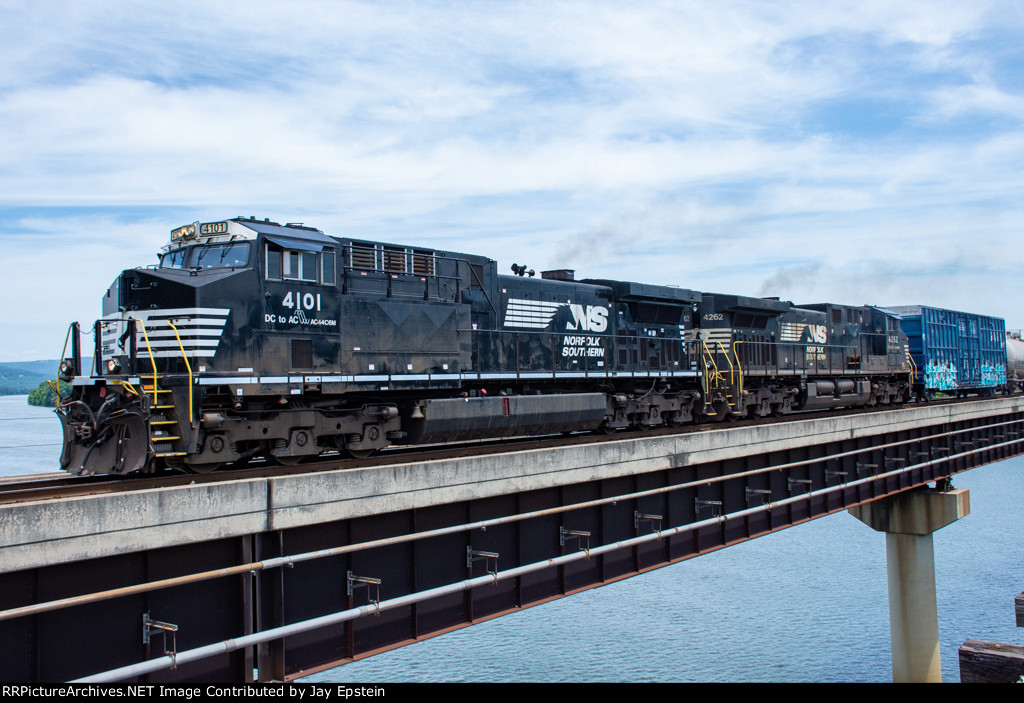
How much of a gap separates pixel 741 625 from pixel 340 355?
2994 cm

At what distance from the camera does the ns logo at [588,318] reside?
17.8 meters

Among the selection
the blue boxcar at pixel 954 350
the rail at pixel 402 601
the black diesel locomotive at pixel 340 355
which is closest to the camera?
the rail at pixel 402 601

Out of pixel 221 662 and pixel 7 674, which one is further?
pixel 221 662

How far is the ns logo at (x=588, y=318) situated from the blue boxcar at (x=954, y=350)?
70.4 ft

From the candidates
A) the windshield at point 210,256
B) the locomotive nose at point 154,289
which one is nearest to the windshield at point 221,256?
the windshield at point 210,256

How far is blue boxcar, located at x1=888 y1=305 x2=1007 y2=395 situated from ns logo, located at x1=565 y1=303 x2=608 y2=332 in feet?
70.4

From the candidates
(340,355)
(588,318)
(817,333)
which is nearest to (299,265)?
(340,355)

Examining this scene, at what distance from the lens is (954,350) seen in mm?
36562

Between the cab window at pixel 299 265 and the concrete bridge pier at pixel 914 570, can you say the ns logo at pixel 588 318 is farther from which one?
the concrete bridge pier at pixel 914 570

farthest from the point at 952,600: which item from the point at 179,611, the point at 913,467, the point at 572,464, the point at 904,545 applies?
the point at 179,611

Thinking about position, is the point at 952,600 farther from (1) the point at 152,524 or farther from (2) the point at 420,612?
(1) the point at 152,524

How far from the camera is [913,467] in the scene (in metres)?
21.4

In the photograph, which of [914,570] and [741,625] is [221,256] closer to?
[914,570]

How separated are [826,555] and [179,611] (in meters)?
50.1
